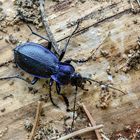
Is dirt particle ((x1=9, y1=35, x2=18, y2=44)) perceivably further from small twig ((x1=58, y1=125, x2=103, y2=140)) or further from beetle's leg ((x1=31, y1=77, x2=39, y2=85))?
small twig ((x1=58, y1=125, x2=103, y2=140))

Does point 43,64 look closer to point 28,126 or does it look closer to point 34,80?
point 34,80

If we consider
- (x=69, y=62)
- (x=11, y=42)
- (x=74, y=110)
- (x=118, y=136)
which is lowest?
(x=118, y=136)

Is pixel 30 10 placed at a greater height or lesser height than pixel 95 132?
greater

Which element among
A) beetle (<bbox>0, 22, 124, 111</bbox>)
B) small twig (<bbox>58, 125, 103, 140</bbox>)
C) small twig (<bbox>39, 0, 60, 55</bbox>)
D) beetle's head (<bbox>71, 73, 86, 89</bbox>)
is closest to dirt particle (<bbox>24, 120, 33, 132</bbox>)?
small twig (<bbox>58, 125, 103, 140</bbox>)

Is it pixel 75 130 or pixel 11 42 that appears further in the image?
pixel 11 42

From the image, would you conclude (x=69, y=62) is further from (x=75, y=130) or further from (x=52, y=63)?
(x=75, y=130)

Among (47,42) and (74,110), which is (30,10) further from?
(74,110)

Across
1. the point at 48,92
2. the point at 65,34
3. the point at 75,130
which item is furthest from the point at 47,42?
the point at 75,130
